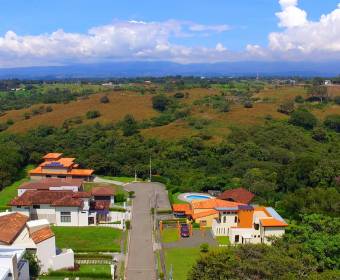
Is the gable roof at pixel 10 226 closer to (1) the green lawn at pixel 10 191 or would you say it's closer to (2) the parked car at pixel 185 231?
(1) the green lawn at pixel 10 191

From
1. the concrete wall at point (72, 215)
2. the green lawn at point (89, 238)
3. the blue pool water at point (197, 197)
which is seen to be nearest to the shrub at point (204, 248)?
the green lawn at point (89, 238)

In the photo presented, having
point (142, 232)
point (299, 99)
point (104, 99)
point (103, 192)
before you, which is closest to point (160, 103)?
point (104, 99)

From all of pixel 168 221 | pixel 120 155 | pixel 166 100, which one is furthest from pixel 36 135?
pixel 168 221

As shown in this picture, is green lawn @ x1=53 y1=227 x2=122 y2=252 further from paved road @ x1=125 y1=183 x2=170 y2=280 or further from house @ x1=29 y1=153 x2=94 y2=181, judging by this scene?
house @ x1=29 y1=153 x2=94 y2=181

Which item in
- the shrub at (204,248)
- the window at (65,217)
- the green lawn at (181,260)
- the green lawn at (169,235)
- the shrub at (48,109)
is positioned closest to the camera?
the green lawn at (181,260)

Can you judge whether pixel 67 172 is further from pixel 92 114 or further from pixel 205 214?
pixel 92 114

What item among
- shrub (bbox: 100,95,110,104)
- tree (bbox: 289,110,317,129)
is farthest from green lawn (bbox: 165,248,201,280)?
shrub (bbox: 100,95,110,104)

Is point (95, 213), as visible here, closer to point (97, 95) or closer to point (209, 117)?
point (209, 117)

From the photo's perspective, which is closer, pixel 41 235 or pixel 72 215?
pixel 41 235
